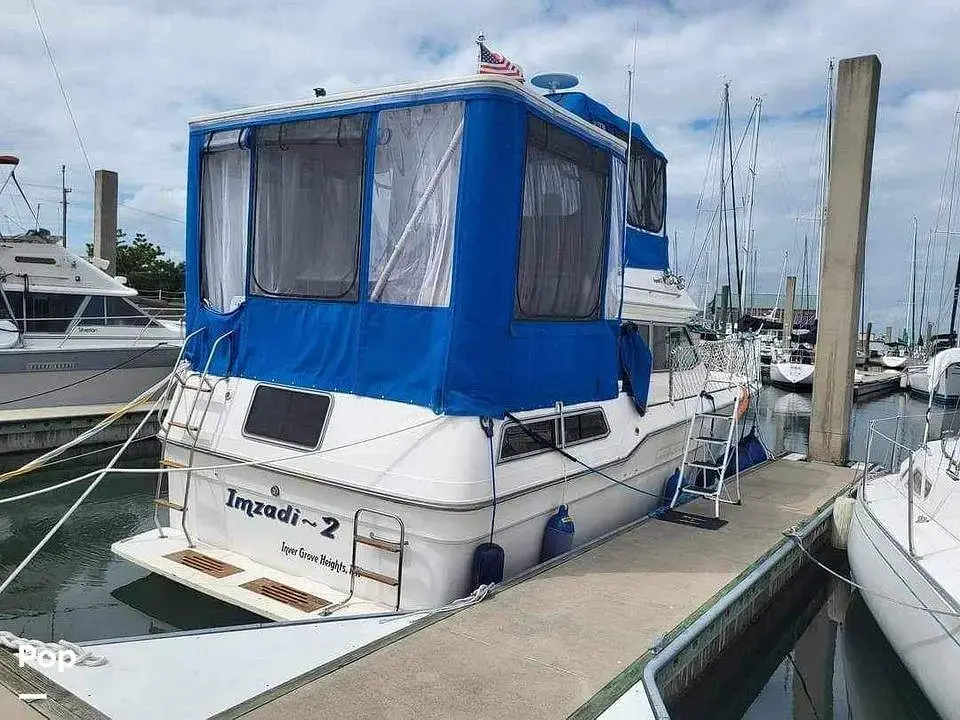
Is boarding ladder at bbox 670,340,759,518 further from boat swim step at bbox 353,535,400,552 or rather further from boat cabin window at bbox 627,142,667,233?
boat swim step at bbox 353,535,400,552

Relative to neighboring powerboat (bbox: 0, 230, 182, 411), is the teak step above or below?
below

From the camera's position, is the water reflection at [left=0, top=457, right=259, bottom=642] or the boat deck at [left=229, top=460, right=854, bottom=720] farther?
the water reflection at [left=0, top=457, right=259, bottom=642]

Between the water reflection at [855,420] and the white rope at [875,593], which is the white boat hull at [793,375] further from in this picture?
the white rope at [875,593]

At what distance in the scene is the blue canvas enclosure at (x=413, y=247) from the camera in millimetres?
5074

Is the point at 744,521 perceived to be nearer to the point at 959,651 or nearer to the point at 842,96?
the point at 959,651

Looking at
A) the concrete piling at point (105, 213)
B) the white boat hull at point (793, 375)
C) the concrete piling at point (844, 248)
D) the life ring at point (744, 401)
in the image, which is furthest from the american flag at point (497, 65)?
the white boat hull at point (793, 375)

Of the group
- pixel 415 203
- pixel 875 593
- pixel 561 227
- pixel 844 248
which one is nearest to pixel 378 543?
pixel 415 203

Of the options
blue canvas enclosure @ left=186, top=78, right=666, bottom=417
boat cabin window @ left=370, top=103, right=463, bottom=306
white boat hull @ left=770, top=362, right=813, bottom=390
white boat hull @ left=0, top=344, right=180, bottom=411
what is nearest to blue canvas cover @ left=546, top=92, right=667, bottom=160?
blue canvas enclosure @ left=186, top=78, right=666, bottom=417

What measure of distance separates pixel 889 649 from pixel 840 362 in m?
5.45

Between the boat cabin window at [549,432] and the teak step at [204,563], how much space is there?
2.23 meters

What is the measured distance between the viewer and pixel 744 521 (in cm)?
770

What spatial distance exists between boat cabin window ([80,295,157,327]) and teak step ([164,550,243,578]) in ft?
31.4

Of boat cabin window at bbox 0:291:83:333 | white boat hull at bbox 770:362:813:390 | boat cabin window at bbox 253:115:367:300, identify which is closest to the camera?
boat cabin window at bbox 253:115:367:300

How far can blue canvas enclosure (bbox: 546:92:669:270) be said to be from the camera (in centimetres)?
780
